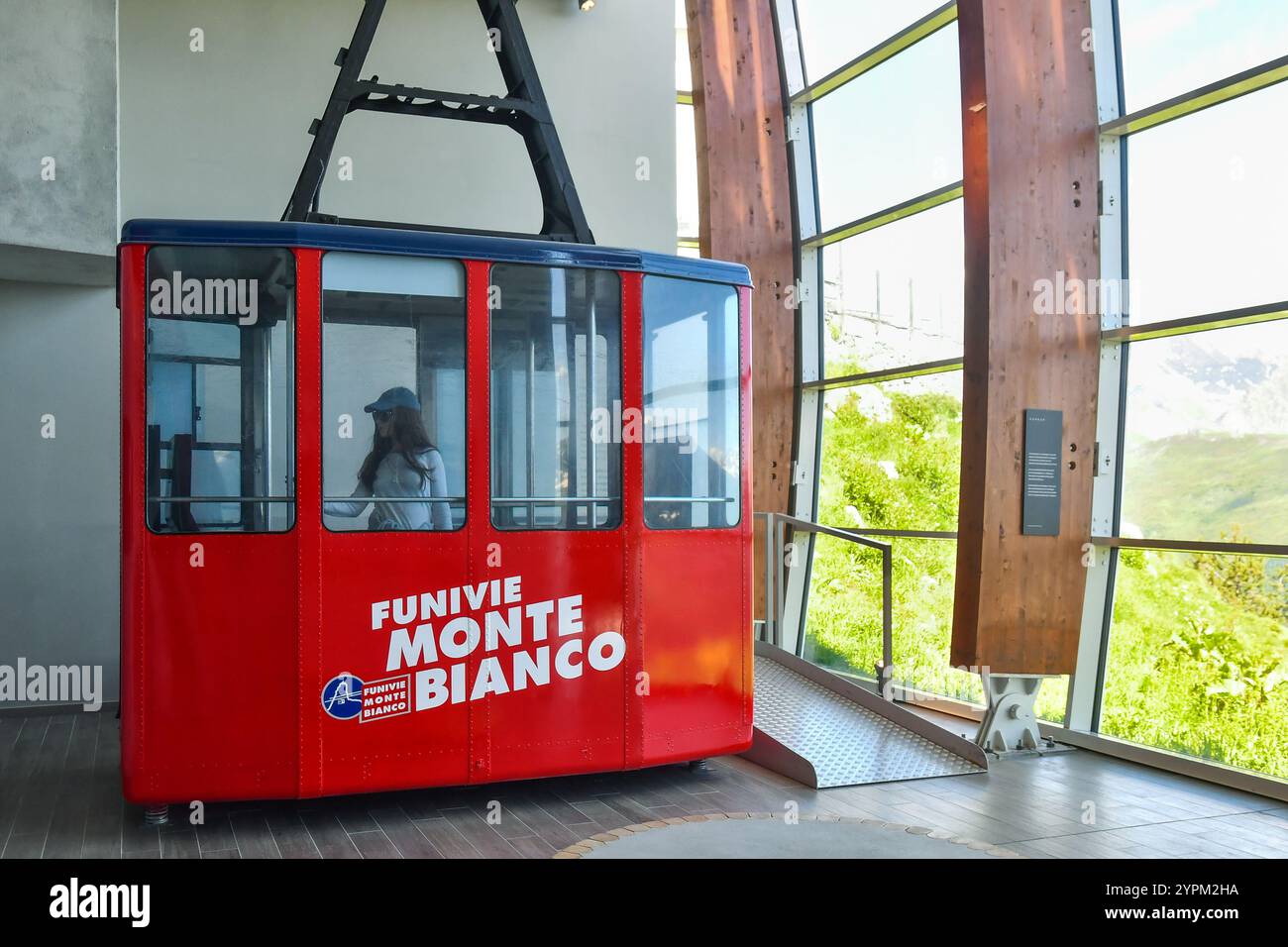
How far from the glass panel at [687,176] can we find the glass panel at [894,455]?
6.94 ft

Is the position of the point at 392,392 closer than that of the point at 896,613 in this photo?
Yes

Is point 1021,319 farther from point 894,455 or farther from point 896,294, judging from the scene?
point 894,455

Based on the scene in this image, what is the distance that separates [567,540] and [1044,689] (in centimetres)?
357

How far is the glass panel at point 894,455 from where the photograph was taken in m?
8.40

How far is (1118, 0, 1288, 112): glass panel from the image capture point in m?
5.98

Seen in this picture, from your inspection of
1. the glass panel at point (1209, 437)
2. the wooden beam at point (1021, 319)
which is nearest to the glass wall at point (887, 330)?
the wooden beam at point (1021, 319)

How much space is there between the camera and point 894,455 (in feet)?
29.2

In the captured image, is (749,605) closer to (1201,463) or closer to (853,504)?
(1201,463)

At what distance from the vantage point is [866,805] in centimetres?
534

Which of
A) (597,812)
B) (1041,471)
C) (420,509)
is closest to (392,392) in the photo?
(420,509)

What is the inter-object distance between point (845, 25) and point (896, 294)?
7.83ft

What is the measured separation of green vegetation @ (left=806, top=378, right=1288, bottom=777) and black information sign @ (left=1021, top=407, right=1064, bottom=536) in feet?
1.67

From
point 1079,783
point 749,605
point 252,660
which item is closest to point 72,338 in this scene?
point 252,660

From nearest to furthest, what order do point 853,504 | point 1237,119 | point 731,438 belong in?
point 731,438, point 1237,119, point 853,504
